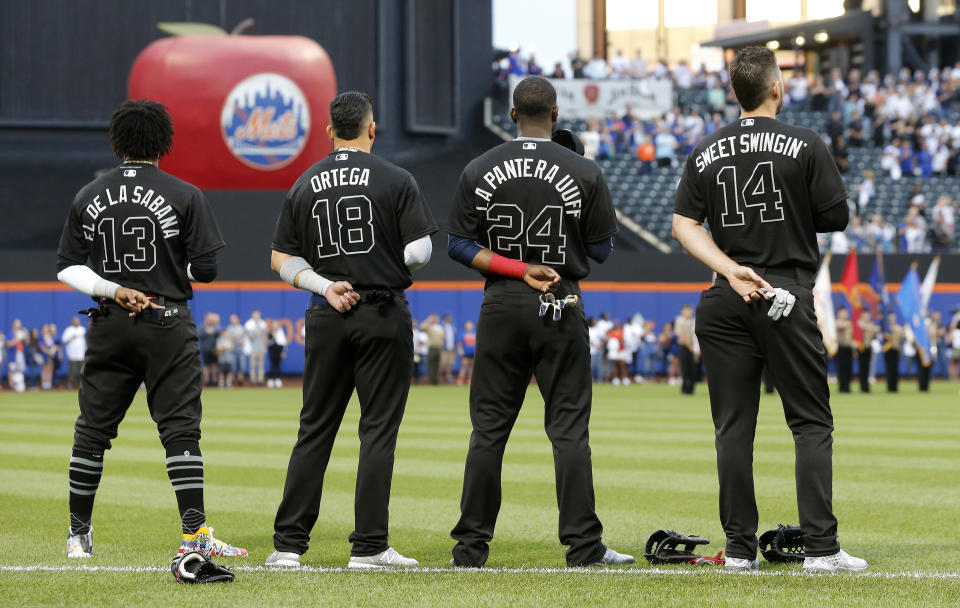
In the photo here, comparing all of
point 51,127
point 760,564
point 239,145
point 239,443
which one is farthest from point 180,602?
point 51,127

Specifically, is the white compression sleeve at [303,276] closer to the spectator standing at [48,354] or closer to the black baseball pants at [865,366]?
the black baseball pants at [865,366]

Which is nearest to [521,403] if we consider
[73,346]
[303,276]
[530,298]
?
[530,298]

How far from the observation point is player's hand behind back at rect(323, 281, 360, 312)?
718 centimetres

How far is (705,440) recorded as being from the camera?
17.4m

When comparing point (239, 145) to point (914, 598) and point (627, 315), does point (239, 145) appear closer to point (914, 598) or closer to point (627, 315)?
point (627, 315)

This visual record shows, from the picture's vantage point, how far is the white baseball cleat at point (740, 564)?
23.1ft

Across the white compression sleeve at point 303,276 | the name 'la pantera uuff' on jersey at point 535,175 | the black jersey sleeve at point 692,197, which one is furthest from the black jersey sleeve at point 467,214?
the black jersey sleeve at point 692,197

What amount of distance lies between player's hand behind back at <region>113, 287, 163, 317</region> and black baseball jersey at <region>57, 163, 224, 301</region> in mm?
124

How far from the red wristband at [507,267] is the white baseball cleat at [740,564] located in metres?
1.70

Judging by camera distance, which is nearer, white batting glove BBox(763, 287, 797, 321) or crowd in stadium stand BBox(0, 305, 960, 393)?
white batting glove BBox(763, 287, 797, 321)

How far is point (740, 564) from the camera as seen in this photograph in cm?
705

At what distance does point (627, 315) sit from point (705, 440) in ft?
72.0

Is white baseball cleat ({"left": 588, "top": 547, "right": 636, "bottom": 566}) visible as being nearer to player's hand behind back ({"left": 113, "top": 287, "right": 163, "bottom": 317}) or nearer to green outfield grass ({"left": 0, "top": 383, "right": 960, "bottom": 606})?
green outfield grass ({"left": 0, "top": 383, "right": 960, "bottom": 606})

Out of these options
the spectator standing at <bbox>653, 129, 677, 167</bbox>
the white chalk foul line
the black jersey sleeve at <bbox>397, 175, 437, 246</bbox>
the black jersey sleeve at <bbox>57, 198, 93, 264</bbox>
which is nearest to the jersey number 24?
the black jersey sleeve at <bbox>397, 175, 437, 246</bbox>
